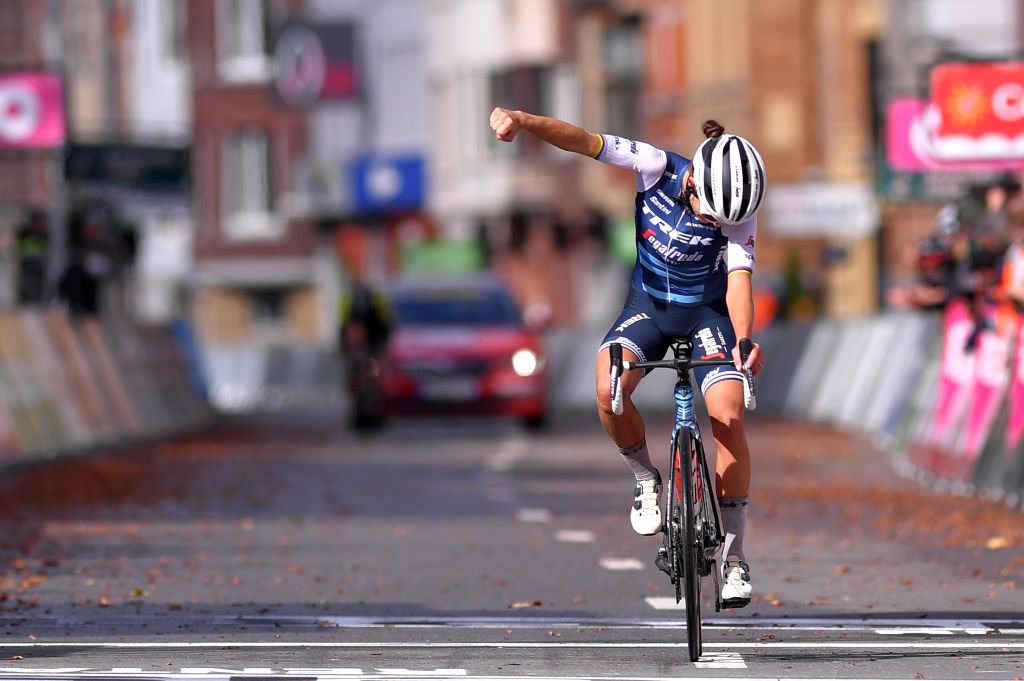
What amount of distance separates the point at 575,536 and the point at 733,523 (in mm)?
5441

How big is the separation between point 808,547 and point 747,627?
13.2 ft

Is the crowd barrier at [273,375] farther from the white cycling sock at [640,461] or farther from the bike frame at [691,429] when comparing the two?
the bike frame at [691,429]

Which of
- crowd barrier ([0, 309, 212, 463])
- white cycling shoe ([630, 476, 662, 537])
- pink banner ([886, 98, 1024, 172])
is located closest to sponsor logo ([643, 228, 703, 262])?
white cycling shoe ([630, 476, 662, 537])

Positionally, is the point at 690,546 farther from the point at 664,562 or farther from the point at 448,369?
the point at 448,369

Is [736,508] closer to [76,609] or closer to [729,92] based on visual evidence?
[76,609]

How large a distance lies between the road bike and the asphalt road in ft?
1.07

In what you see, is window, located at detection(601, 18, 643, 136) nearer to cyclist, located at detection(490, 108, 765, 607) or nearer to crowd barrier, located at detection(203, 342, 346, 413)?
crowd barrier, located at detection(203, 342, 346, 413)

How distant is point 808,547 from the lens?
15070mm

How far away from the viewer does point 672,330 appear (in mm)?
10656

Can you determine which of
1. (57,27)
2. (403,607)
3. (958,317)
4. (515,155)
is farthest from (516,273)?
(403,607)

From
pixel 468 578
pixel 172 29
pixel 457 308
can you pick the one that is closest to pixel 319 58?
pixel 172 29

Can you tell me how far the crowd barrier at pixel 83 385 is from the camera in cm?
2484

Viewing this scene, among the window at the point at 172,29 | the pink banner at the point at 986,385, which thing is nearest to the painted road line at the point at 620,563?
the pink banner at the point at 986,385

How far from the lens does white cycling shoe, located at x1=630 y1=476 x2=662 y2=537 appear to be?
1050 centimetres
